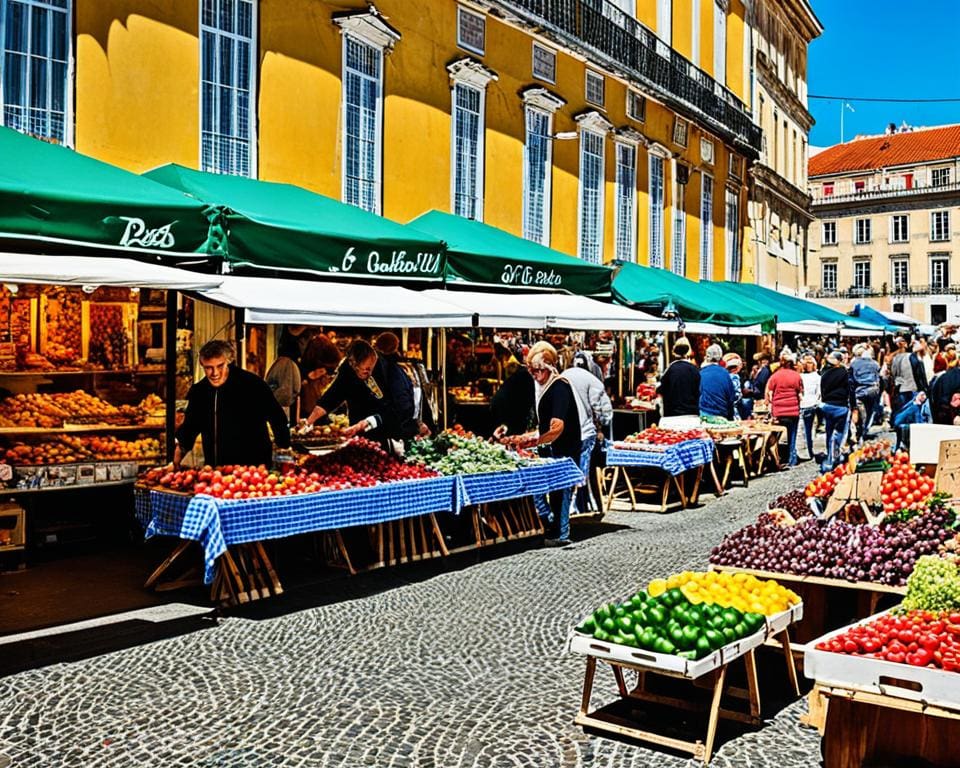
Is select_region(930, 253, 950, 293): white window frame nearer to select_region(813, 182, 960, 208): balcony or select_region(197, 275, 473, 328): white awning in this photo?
select_region(813, 182, 960, 208): balcony

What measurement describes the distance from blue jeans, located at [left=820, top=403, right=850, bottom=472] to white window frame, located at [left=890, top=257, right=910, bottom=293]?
61923mm

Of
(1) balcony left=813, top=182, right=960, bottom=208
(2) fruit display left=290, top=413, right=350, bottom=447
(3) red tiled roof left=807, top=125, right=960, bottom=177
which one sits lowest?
(2) fruit display left=290, top=413, right=350, bottom=447

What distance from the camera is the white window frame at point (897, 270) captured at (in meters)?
73.6

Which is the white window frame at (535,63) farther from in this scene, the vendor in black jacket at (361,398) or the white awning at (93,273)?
the white awning at (93,273)

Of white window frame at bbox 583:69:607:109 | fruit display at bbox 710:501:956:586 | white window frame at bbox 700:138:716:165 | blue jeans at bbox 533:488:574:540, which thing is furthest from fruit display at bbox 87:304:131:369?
white window frame at bbox 700:138:716:165

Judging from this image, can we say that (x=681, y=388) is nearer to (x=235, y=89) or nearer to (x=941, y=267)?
(x=235, y=89)

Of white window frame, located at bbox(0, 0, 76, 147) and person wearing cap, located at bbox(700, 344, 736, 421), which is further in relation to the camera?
person wearing cap, located at bbox(700, 344, 736, 421)

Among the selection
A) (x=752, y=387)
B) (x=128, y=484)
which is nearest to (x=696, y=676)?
(x=128, y=484)

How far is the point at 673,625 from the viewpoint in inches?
Result: 213

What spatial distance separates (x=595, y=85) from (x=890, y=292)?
6050 centimetres

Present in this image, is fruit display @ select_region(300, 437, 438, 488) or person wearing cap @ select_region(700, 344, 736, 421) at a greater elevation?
person wearing cap @ select_region(700, 344, 736, 421)

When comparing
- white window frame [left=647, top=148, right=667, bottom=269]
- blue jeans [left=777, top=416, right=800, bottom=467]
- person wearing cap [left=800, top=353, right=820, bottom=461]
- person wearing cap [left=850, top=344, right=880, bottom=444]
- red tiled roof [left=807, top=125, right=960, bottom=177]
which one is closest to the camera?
blue jeans [left=777, top=416, right=800, bottom=467]

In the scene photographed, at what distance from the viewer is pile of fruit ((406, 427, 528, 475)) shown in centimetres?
992

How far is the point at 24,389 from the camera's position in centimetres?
1058
